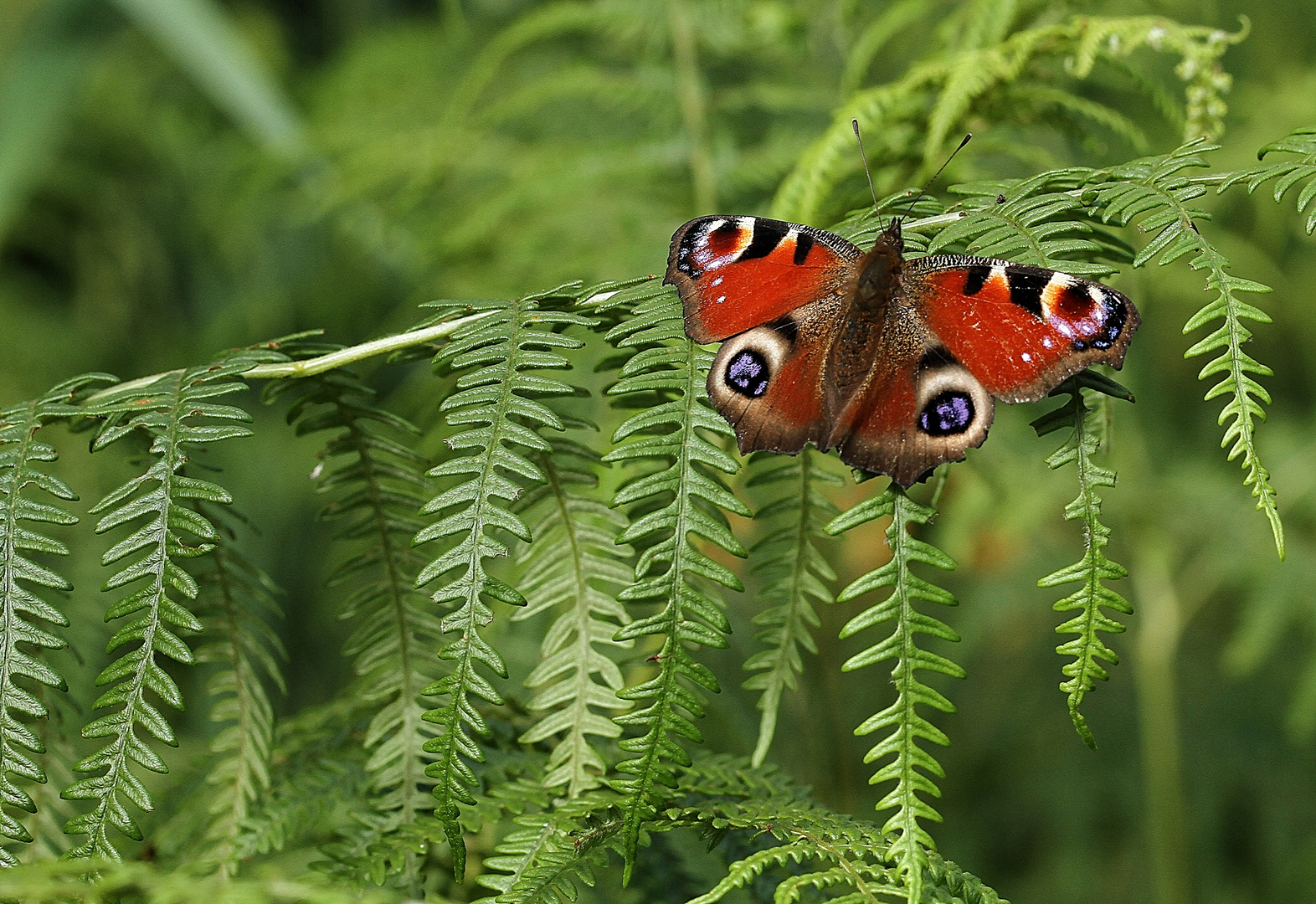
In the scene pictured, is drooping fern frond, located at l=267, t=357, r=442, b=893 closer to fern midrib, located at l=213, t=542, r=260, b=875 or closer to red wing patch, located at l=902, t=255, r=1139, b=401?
fern midrib, located at l=213, t=542, r=260, b=875

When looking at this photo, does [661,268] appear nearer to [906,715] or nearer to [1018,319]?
[1018,319]

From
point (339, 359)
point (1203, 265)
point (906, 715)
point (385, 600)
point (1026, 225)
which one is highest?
point (1026, 225)

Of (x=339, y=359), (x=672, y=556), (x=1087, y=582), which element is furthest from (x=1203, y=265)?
(x=339, y=359)

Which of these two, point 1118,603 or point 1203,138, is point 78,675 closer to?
point 1118,603

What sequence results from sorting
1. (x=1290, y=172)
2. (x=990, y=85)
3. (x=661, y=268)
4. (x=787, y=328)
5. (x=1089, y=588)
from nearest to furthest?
(x=1089, y=588), (x=1290, y=172), (x=787, y=328), (x=990, y=85), (x=661, y=268)

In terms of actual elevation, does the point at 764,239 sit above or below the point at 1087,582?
above

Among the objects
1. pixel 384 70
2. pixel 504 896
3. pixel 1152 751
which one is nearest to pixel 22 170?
pixel 384 70

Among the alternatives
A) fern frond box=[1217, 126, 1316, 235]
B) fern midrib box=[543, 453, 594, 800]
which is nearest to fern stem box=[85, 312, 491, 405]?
fern midrib box=[543, 453, 594, 800]
